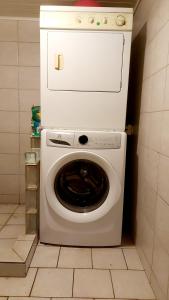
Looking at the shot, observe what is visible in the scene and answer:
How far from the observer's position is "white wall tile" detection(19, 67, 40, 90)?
204 centimetres

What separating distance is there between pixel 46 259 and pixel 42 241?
0.17m

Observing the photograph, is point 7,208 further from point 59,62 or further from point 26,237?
point 59,62

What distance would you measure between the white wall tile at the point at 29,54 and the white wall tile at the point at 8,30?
98 millimetres

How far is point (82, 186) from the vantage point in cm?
160

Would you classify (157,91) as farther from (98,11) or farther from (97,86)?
(98,11)

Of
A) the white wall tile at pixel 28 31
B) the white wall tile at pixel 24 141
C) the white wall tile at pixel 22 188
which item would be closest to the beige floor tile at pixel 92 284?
the white wall tile at pixel 22 188

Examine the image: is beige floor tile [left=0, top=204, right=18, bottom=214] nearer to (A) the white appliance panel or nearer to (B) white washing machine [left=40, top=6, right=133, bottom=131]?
(B) white washing machine [left=40, top=6, right=133, bottom=131]

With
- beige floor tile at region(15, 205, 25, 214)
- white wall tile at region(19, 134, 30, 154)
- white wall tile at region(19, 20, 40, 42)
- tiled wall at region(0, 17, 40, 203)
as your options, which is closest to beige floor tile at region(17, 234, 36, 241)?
beige floor tile at region(15, 205, 25, 214)

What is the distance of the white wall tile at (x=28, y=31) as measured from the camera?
198 cm

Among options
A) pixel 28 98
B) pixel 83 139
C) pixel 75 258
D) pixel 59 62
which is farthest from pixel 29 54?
pixel 75 258

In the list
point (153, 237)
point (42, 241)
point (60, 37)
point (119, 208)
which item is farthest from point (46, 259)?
point (60, 37)

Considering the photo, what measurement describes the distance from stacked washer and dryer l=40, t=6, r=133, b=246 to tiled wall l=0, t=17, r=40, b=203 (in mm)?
683

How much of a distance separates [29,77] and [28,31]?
1.28 ft

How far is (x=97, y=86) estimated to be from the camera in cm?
Result: 143
